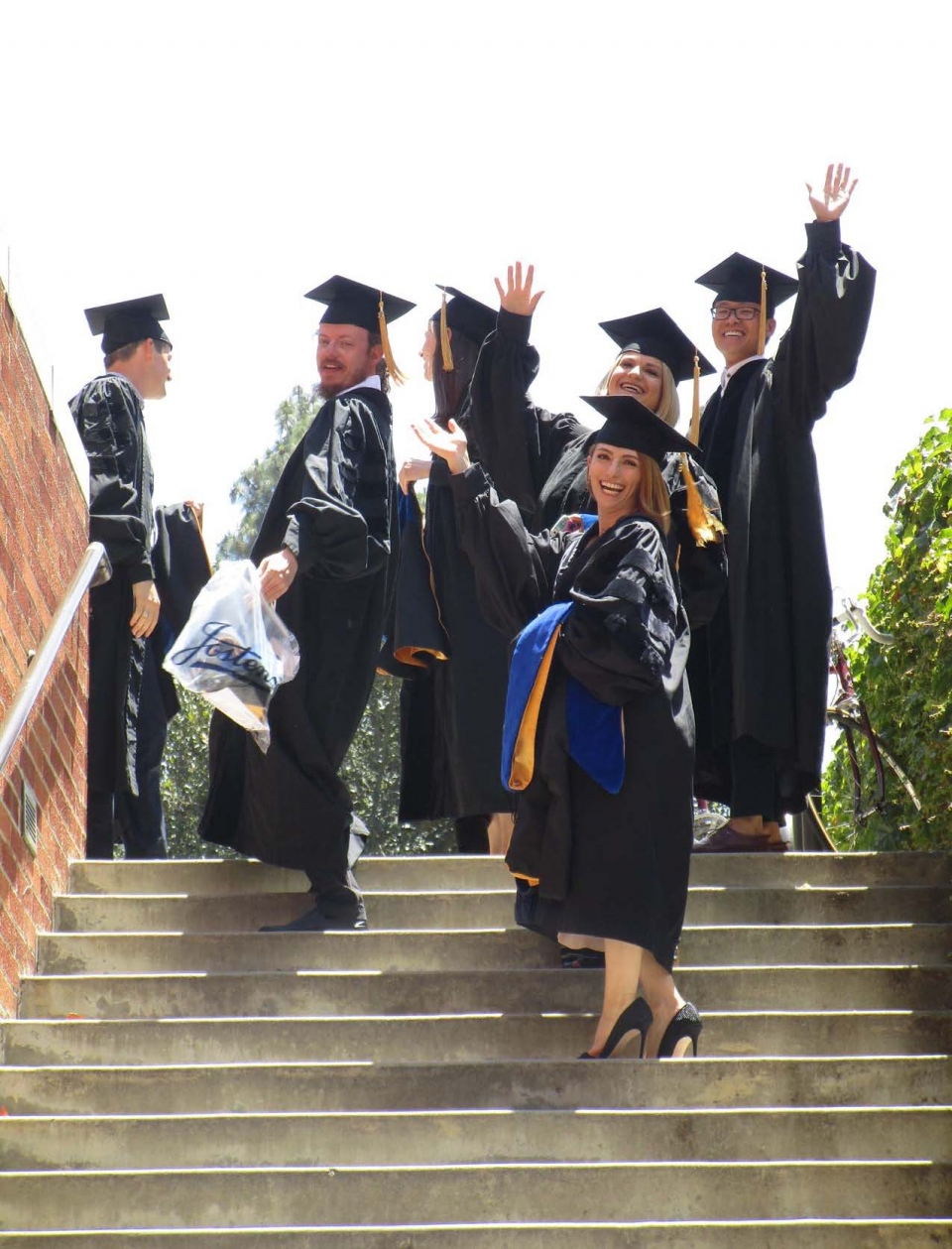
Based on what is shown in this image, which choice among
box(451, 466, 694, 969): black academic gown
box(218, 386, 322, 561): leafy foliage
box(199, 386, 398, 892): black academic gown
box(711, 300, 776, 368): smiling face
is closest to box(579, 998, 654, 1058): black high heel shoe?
box(451, 466, 694, 969): black academic gown

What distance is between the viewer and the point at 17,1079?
5484 mm

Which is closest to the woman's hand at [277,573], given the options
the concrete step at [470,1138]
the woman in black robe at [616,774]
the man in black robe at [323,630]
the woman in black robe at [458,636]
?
the man in black robe at [323,630]

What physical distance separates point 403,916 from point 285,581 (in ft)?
4.00

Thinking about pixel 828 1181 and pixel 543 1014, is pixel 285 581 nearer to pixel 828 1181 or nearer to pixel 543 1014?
pixel 543 1014

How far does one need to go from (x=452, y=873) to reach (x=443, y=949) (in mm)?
540

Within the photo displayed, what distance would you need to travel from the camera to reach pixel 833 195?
6.88 meters

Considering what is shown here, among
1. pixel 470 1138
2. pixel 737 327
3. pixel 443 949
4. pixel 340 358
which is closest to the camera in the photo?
pixel 470 1138

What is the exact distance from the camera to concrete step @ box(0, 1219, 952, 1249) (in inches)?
192

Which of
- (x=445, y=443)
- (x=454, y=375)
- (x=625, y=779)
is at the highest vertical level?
(x=454, y=375)

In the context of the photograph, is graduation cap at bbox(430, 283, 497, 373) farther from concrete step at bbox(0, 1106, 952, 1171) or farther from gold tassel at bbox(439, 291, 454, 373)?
concrete step at bbox(0, 1106, 952, 1171)

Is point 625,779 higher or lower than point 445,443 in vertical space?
lower

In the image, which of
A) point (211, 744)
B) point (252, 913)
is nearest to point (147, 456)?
point (211, 744)

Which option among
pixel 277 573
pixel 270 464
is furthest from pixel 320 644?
pixel 270 464

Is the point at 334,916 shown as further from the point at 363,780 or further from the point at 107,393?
the point at 363,780
